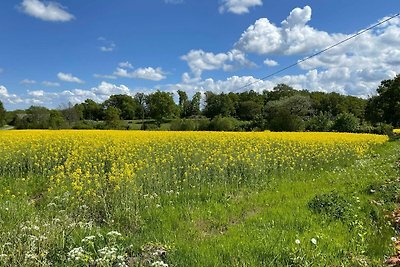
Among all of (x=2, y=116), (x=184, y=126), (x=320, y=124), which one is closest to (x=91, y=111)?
(x=2, y=116)

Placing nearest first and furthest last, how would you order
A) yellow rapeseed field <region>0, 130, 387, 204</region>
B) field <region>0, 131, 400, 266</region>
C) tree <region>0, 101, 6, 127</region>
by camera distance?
1. field <region>0, 131, 400, 266</region>
2. yellow rapeseed field <region>0, 130, 387, 204</region>
3. tree <region>0, 101, 6, 127</region>

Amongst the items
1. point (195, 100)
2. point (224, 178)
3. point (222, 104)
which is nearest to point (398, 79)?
point (222, 104)

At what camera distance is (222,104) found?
83.7m

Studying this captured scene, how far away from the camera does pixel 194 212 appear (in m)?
7.78

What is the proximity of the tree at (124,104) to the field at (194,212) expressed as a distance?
78.4 m

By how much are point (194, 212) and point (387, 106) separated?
212 ft

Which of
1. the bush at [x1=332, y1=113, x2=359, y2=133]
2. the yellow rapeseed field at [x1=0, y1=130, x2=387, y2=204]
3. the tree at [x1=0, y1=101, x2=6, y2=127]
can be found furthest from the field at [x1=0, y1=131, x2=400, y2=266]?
the tree at [x1=0, y1=101, x2=6, y2=127]

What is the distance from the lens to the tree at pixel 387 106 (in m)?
62.4

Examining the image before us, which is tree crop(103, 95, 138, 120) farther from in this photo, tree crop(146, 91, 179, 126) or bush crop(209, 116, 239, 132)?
bush crop(209, 116, 239, 132)

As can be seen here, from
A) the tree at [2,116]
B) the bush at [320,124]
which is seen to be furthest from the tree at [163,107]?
the bush at [320,124]

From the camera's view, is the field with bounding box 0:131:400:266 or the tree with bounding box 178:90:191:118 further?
the tree with bounding box 178:90:191:118

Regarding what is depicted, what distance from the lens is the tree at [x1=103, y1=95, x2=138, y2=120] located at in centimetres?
9188

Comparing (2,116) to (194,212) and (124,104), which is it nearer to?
(124,104)

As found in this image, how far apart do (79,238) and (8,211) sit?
2246 millimetres
